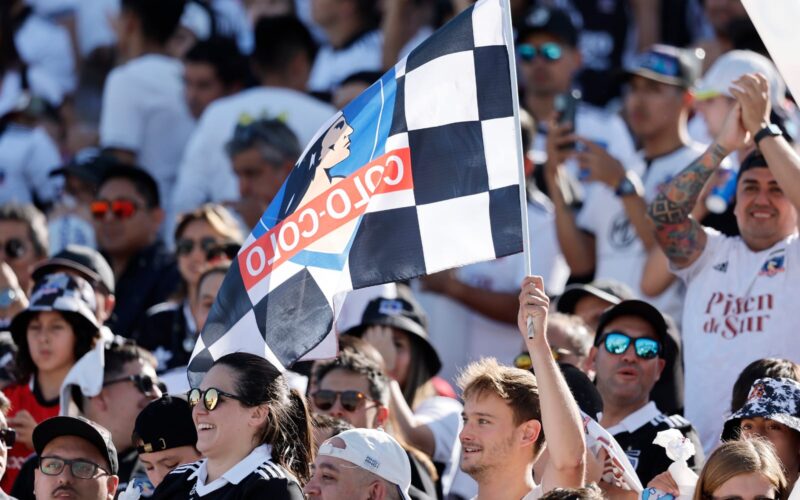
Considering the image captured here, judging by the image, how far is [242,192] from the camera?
9414mm

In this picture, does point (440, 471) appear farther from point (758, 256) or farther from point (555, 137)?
point (555, 137)

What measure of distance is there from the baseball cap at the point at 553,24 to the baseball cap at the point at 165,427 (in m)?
4.50

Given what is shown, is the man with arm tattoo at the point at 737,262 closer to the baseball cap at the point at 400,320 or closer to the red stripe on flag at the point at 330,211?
the baseball cap at the point at 400,320

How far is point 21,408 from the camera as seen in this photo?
282 inches

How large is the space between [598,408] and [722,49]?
5038mm

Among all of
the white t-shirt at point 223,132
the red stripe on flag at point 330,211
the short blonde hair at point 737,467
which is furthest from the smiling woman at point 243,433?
the white t-shirt at point 223,132

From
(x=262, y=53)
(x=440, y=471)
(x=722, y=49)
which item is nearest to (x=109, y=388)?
(x=440, y=471)

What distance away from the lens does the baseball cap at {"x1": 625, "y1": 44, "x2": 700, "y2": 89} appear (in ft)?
28.7

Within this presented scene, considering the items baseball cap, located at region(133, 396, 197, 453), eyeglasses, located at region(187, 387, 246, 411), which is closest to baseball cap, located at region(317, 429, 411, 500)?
eyeglasses, located at region(187, 387, 246, 411)

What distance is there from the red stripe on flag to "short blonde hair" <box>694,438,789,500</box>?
4.87 ft

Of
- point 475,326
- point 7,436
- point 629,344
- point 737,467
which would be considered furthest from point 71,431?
point 475,326

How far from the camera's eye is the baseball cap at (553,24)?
966 centimetres

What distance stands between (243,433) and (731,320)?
246 centimetres

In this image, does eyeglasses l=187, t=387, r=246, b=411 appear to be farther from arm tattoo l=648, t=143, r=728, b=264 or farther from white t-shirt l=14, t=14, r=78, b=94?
white t-shirt l=14, t=14, r=78, b=94
